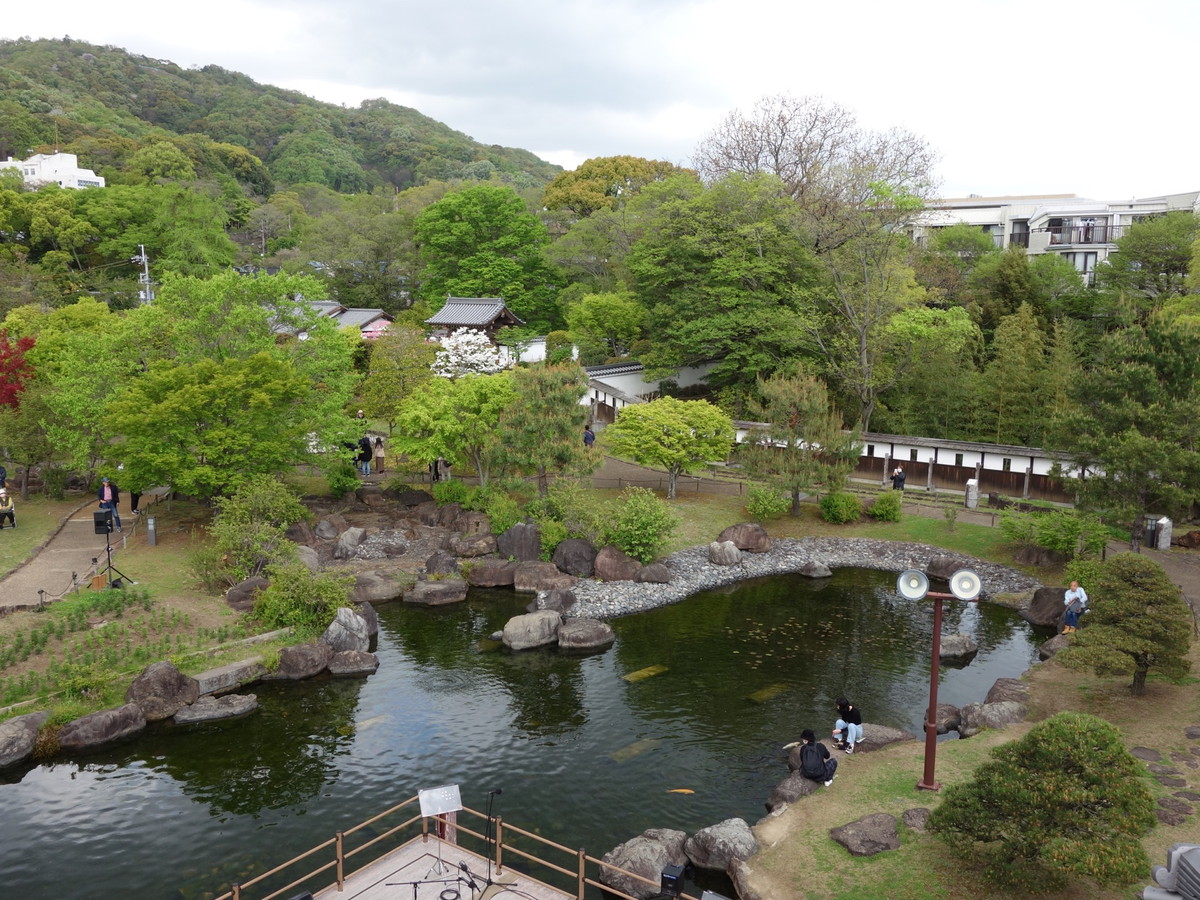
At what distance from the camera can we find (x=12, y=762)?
1716 cm

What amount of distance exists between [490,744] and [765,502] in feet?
57.7

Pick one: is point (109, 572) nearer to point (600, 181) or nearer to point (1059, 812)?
point (1059, 812)

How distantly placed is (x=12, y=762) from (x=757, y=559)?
22879 mm

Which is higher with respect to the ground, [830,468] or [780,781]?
[830,468]

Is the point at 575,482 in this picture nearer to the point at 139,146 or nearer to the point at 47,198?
the point at 47,198

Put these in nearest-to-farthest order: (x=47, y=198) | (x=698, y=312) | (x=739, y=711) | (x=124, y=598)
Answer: (x=739, y=711), (x=124, y=598), (x=698, y=312), (x=47, y=198)

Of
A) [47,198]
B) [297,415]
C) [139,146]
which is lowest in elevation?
[297,415]

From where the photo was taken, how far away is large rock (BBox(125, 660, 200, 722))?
1911 cm

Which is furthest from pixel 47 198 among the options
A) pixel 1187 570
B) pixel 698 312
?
pixel 1187 570

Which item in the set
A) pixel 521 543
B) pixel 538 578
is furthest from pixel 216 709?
pixel 521 543

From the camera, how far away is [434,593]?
27000mm


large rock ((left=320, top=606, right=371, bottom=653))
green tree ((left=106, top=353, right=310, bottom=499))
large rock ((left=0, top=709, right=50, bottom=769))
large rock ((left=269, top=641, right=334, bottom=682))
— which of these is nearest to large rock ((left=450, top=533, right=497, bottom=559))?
green tree ((left=106, top=353, right=310, bottom=499))

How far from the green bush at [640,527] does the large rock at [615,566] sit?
29cm

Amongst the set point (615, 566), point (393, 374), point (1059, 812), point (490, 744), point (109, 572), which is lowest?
point (490, 744)
